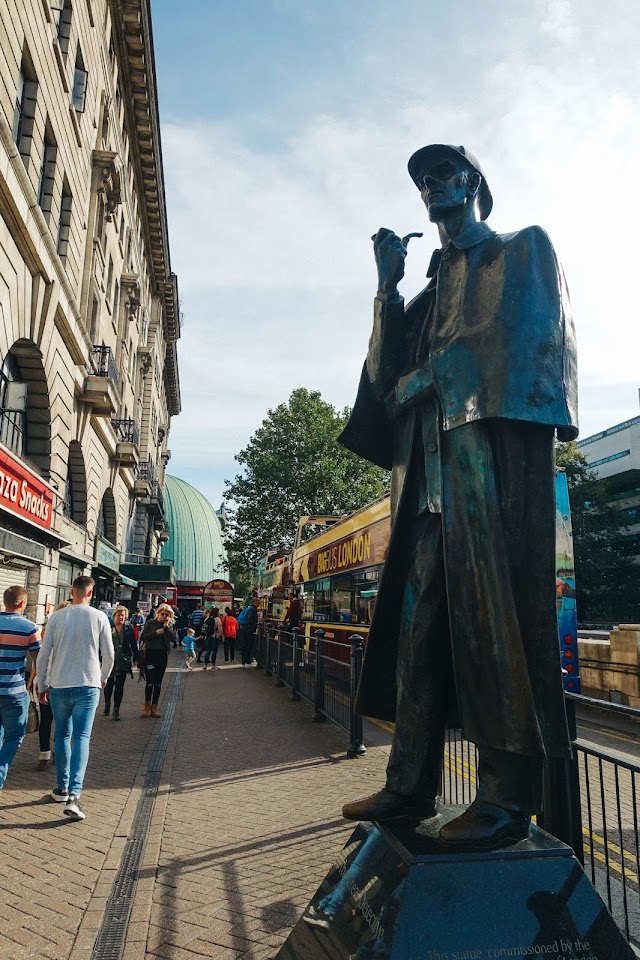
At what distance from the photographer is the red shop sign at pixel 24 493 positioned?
10891mm

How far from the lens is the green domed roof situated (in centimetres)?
8469

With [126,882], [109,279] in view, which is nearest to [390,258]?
[126,882]

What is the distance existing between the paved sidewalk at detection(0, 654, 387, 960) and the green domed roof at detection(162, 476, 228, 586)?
75.1m

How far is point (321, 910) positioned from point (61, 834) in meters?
3.86

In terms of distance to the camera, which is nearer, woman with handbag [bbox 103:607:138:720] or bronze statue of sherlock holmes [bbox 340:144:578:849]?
bronze statue of sherlock holmes [bbox 340:144:578:849]

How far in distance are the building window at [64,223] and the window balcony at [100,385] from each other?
3.63 meters

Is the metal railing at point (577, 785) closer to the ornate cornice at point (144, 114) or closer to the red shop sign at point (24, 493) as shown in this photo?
the red shop sign at point (24, 493)

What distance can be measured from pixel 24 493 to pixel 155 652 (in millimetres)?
3628

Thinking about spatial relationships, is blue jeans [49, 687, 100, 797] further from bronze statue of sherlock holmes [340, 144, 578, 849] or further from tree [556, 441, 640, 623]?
tree [556, 441, 640, 623]

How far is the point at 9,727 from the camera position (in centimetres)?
592

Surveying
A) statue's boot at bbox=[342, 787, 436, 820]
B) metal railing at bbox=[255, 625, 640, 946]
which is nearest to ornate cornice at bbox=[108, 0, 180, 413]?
metal railing at bbox=[255, 625, 640, 946]

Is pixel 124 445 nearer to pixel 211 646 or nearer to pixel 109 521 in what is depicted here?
pixel 109 521

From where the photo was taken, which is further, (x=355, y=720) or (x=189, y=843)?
(x=355, y=720)

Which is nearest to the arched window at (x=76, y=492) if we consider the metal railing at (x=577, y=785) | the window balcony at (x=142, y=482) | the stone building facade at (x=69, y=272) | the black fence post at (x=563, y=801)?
the stone building facade at (x=69, y=272)
